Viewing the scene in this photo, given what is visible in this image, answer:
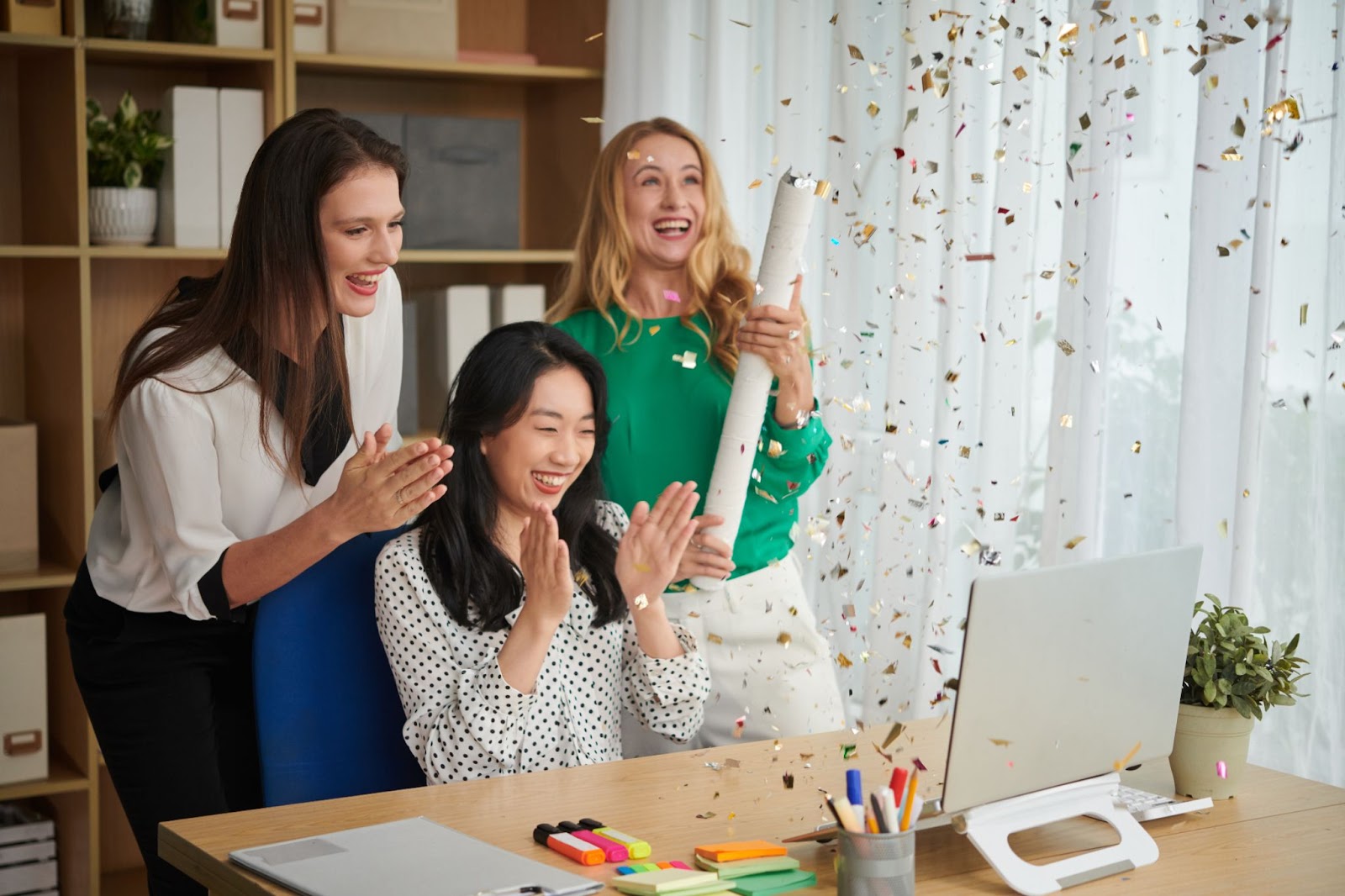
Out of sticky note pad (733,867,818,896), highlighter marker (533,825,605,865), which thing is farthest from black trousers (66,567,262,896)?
sticky note pad (733,867,818,896)

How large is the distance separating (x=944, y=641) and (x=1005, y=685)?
1378 millimetres

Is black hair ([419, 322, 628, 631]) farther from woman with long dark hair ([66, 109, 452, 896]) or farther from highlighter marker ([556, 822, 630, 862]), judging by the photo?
highlighter marker ([556, 822, 630, 862])

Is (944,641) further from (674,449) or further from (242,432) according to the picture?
(242,432)

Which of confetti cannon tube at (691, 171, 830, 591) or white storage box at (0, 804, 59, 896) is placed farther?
white storage box at (0, 804, 59, 896)

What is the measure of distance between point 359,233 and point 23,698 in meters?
1.69

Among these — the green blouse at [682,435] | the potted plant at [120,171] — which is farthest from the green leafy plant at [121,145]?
the green blouse at [682,435]

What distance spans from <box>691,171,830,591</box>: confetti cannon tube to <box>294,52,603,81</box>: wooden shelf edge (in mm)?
1546

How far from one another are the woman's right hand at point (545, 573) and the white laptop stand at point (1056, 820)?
0.58 metres

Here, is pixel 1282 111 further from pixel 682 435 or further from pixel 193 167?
pixel 193 167

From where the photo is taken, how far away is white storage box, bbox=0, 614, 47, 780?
3.14 meters

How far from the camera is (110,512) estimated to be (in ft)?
7.11

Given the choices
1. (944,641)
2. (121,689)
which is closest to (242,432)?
(121,689)

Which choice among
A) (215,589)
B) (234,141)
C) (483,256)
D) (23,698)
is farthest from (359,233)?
(23,698)

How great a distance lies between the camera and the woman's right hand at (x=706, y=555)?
2.24m
